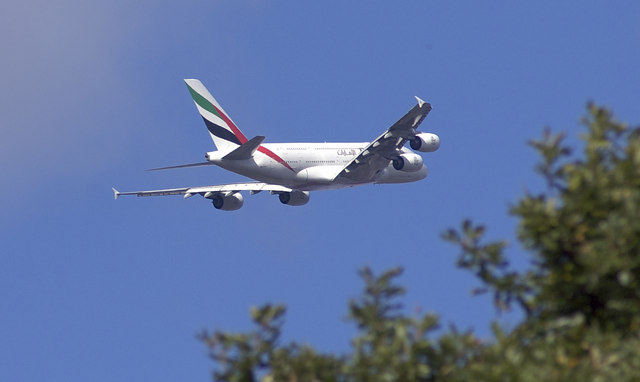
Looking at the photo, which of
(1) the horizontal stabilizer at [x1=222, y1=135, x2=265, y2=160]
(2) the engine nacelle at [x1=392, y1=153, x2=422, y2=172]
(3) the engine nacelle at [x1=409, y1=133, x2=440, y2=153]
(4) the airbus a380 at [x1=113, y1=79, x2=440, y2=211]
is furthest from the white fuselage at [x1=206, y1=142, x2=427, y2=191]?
(3) the engine nacelle at [x1=409, y1=133, x2=440, y2=153]

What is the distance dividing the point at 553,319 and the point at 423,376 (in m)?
2.44

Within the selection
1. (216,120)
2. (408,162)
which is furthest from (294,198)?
(408,162)

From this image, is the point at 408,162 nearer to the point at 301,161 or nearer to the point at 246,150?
the point at 301,161

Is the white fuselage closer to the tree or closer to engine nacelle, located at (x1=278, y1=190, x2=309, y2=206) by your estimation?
engine nacelle, located at (x1=278, y1=190, x2=309, y2=206)

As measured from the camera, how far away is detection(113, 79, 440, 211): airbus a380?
71188 millimetres

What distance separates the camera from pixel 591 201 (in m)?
17.7

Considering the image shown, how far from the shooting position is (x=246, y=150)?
69.3 metres

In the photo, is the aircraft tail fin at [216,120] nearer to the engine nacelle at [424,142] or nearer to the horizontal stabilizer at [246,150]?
the horizontal stabilizer at [246,150]

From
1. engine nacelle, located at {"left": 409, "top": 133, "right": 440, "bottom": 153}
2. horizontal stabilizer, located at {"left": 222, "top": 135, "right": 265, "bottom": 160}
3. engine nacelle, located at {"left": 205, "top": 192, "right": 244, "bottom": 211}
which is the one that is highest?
engine nacelle, located at {"left": 205, "top": 192, "right": 244, "bottom": 211}

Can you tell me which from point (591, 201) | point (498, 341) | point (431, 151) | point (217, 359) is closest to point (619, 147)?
point (591, 201)

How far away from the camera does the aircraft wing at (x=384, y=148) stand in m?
70.2

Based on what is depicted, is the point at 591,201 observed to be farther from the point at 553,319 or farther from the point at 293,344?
the point at 293,344

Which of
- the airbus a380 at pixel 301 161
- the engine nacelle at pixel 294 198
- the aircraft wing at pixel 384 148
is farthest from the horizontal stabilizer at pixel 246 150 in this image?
the aircraft wing at pixel 384 148

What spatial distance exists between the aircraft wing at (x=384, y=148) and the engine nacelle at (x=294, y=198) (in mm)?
2976
